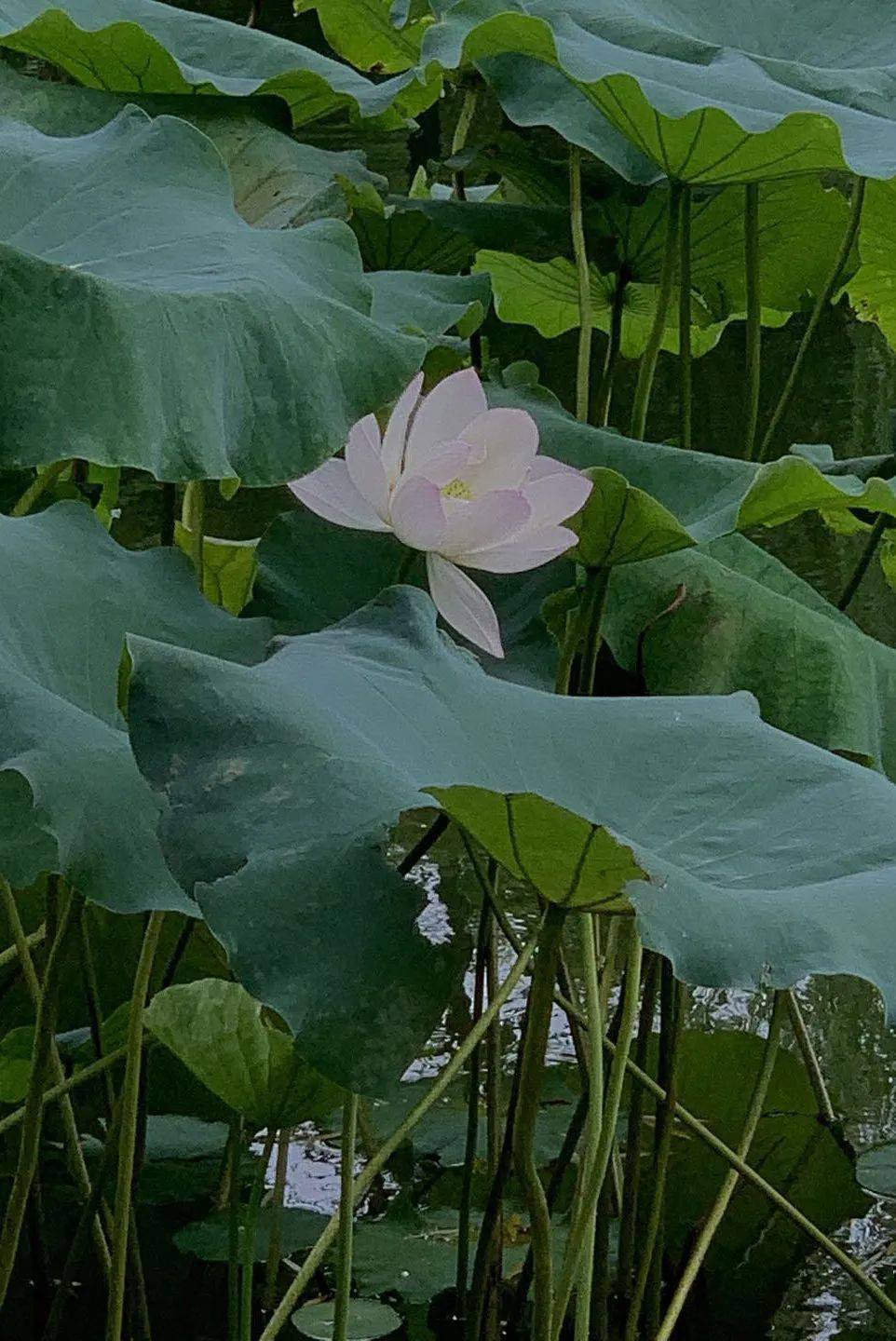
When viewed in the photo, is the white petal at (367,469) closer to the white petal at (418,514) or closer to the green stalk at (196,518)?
the white petal at (418,514)

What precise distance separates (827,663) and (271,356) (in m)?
0.35

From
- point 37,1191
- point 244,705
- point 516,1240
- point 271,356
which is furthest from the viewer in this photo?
point 516,1240

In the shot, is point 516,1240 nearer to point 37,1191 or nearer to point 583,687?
point 37,1191

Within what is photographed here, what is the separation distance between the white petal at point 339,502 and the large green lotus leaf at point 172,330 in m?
0.04

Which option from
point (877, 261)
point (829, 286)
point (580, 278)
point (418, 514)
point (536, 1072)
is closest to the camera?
point (536, 1072)

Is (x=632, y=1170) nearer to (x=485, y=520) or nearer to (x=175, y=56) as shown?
(x=485, y=520)

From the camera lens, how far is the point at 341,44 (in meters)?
1.47

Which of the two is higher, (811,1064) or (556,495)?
(556,495)

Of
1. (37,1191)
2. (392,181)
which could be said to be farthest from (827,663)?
(392,181)

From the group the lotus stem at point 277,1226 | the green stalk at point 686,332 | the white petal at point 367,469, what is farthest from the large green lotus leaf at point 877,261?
the lotus stem at point 277,1226

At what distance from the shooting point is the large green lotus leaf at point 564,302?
4.56ft

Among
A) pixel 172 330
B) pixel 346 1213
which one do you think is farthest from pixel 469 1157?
pixel 172 330

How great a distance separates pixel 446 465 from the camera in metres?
0.82

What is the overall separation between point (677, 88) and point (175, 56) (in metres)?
0.37
